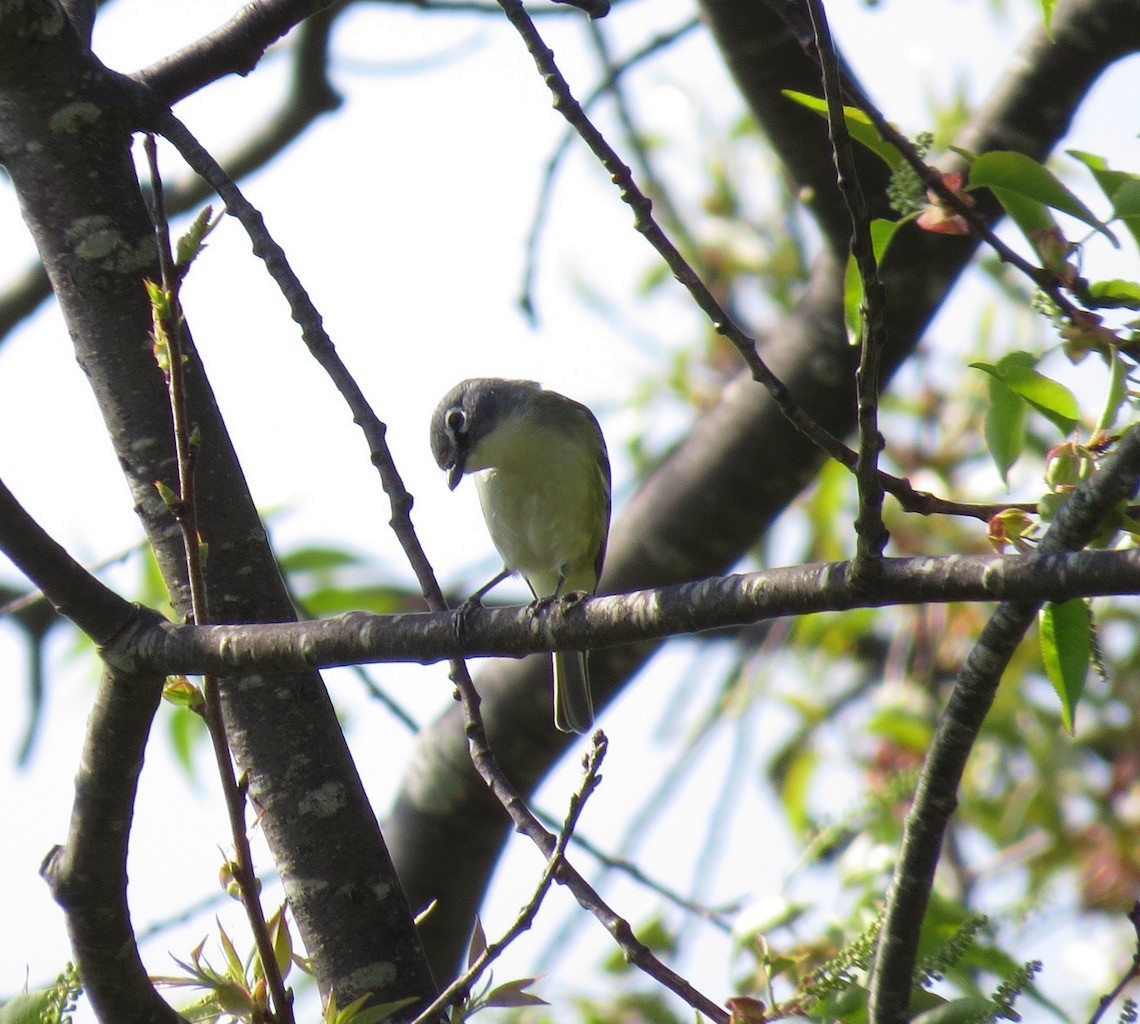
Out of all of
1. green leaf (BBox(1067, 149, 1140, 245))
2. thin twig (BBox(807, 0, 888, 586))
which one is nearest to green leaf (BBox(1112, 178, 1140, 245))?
green leaf (BBox(1067, 149, 1140, 245))

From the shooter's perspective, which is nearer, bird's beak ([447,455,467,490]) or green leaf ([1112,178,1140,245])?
green leaf ([1112,178,1140,245])

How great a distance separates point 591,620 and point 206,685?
603mm

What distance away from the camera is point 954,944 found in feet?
7.50

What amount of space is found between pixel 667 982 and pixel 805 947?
1262 millimetres

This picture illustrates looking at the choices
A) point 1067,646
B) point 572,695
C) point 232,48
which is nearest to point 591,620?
point 1067,646

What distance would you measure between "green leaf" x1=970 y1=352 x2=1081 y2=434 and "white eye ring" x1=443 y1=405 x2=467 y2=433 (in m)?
3.54

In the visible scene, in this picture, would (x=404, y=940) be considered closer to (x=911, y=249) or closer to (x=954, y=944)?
(x=954, y=944)

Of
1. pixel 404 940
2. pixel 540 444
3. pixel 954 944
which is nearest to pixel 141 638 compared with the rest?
pixel 404 940

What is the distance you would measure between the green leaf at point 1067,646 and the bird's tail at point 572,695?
2.38m

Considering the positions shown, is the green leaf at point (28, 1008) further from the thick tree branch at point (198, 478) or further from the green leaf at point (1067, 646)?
the green leaf at point (1067, 646)

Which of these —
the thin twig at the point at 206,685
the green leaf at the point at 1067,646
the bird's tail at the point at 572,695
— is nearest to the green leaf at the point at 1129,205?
the green leaf at the point at 1067,646

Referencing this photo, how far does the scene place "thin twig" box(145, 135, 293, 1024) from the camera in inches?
79.1

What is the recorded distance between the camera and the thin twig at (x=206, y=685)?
201cm

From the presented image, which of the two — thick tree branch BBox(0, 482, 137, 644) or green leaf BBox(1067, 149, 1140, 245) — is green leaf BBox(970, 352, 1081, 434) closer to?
green leaf BBox(1067, 149, 1140, 245)
